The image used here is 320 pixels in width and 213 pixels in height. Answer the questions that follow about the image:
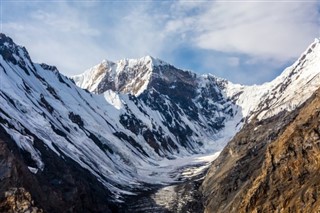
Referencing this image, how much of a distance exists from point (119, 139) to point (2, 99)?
262 ft

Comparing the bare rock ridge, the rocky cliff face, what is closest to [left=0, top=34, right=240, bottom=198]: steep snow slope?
the bare rock ridge

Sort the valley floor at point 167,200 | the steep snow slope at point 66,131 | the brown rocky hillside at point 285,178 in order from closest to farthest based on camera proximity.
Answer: the brown rocky hillside at point 285,178
the valley floor at point 167,200
the steep snow slope at point 66,131

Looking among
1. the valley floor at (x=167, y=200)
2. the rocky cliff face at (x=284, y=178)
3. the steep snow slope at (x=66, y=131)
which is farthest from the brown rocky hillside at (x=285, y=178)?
the steep snow slope at (x=66, y=131)

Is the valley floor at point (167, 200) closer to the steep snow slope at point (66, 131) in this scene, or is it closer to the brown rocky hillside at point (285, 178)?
the steep snow slope at point (66, 131)

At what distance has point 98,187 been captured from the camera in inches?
3716

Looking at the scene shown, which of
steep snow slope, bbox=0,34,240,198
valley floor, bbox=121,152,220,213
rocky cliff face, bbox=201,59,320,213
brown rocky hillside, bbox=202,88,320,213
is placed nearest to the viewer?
brown rocky hillside, bbox=202,88,320,213

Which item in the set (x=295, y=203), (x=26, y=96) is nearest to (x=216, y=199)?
(x=295, y=203)

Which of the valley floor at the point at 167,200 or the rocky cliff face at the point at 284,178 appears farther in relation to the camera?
the valley floor at the point at 167,200

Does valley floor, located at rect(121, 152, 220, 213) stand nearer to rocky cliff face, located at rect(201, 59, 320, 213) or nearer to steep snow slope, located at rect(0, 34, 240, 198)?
steep snow slope, located at rect(0, 34, 240, 198)

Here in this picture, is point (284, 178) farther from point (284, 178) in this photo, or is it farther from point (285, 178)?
point (285, 178)

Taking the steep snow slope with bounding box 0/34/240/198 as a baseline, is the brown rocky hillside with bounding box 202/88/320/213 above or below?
below

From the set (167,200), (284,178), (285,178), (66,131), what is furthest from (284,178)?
(66,131)

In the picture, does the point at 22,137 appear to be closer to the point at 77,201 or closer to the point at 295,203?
the point at 77,201

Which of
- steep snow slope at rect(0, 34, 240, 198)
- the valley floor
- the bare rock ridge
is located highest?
steep snow slope at rect(0, 34, 240, 198)
